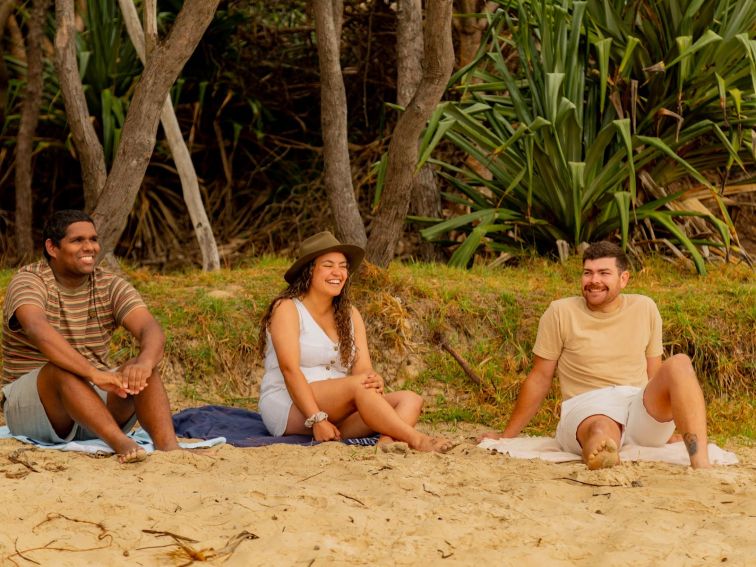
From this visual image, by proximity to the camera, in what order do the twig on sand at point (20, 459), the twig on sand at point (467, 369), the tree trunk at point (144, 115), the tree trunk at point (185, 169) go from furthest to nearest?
the tree trunk at point (185, 169), the twig on sand at point (467, 369), the tree trunk at point (144, 115), the twig on sand at point (20, 459)

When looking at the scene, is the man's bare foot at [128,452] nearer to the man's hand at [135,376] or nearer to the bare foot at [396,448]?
the man's hand at [135,376]

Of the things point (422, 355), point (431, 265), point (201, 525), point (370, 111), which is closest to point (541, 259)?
point (431, 265)

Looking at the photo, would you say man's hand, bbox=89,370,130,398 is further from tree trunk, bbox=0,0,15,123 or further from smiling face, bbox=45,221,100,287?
tree trunk, bbox=0,0,15,123

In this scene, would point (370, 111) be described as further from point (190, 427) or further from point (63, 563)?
point (63, 563)

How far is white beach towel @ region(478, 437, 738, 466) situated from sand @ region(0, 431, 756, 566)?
0.14 m

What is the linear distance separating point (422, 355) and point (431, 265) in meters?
1.15

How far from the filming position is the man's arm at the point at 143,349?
4.56 m

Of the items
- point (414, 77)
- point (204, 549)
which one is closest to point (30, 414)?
point (204, 549)

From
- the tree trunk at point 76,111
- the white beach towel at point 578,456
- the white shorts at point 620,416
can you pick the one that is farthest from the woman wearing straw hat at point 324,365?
the tree trunk at point 76,111

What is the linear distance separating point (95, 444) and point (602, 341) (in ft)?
7.27

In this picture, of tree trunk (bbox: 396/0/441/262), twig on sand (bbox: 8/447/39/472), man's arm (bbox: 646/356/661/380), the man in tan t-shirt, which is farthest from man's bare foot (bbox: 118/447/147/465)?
tree trunk (bbox: 396/0/441/262)

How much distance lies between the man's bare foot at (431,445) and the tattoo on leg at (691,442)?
1.00 meters

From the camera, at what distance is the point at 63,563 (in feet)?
10.3

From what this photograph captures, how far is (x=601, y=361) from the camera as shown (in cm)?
495
